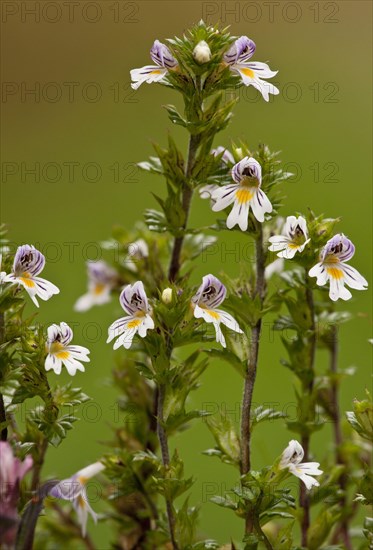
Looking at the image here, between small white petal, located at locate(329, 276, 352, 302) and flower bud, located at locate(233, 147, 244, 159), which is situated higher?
flower bud, located at locate(233, 147, 244, 159)

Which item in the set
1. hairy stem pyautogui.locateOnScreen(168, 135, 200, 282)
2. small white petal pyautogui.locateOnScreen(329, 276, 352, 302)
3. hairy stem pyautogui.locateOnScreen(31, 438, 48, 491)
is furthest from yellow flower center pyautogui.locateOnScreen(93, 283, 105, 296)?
small white petal pyautogui.locateOnScreen(329, 276, 352, 302)

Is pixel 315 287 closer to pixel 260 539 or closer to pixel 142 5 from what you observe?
pixel 260 539

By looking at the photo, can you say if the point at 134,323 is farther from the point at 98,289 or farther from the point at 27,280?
the point at 98,289

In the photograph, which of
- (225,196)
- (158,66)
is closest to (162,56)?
(158,66)

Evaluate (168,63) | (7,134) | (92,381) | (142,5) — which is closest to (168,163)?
(168,63)

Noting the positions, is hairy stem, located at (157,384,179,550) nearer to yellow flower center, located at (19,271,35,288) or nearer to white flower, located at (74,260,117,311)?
yellow flower center, located at (19,271,35,288)

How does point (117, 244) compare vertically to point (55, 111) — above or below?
below

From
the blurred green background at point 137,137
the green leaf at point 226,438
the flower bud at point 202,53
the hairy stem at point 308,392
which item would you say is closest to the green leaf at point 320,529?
the hairy stem at point 308,392
